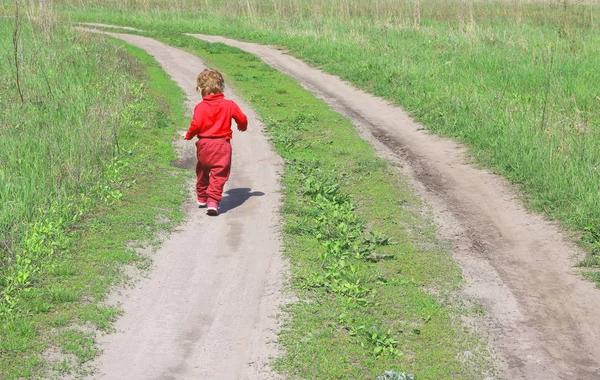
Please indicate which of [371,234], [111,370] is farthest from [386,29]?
[111,370]

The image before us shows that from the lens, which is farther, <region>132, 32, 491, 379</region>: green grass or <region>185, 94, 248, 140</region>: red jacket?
<region>185, 94, 248, 140</region>: red jacket

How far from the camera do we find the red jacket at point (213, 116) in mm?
10234

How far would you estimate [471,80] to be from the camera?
702 inches

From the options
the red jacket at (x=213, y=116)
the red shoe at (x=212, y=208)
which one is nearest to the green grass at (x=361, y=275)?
the red shoe at (x=212, y=208)

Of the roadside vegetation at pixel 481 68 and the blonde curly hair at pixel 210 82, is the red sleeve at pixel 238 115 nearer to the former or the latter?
the blonde curly hair at pixel 210 82

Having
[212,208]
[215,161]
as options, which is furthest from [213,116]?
[212,208]

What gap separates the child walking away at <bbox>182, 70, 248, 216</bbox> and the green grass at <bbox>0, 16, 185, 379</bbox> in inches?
23.3

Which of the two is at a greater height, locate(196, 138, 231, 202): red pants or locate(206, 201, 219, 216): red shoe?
locate(196, 138, 231, 202): red pants

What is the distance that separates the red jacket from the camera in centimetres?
1023

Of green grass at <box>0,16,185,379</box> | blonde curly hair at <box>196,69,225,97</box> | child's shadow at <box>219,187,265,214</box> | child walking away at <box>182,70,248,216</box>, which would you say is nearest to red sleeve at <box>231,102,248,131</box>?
child walking away at <box>182,70,248,216</box>

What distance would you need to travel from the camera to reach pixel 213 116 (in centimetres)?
1027

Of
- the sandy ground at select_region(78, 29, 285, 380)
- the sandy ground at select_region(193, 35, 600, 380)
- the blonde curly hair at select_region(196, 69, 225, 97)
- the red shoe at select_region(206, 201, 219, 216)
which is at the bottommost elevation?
the sandy ground at select_region(193, 35, 600, 380)

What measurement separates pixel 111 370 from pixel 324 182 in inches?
227

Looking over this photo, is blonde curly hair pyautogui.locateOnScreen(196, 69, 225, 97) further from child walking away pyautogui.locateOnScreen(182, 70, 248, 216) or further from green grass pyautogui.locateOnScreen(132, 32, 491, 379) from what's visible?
green grass pyautogui.locateOnScreen(132, 32, 491, 379)
